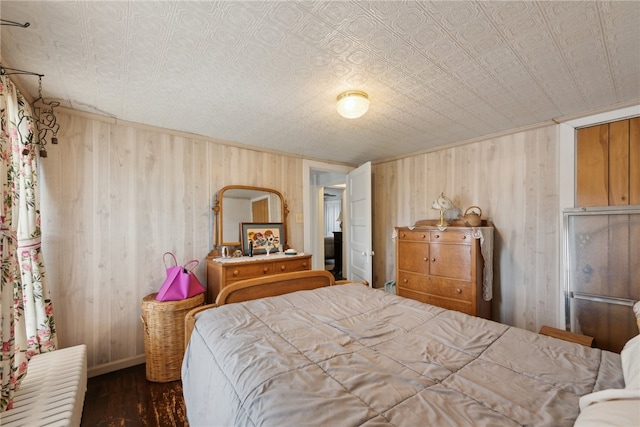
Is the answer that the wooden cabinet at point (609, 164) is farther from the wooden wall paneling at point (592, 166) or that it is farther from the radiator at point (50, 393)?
the radiator at point (50, 393)

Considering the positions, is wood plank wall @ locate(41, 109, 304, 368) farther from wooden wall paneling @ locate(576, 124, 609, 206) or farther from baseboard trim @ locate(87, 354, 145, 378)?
wooden wall paneling @ locate(576, 124, 609, 206)

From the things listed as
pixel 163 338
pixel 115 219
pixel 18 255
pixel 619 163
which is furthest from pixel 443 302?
pixel 18 255

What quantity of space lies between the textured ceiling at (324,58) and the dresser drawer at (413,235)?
1.25 m

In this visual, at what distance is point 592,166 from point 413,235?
5.49 feet

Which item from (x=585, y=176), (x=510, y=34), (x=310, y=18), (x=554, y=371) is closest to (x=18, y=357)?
(x=310, y=18)

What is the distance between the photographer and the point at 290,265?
3.08 m

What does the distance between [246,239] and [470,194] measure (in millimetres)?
2709

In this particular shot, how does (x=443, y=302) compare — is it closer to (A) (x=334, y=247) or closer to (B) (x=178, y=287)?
(B) (x=178, y=287)

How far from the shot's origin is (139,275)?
2.57m

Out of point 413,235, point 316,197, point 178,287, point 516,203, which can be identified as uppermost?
point 316,197

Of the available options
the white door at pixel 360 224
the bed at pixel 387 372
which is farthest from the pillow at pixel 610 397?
the white door at pixel 360 224

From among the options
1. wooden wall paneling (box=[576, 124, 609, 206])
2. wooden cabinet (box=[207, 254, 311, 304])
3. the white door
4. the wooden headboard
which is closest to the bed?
the wooden headboard

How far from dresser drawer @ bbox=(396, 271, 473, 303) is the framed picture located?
161 centimetres

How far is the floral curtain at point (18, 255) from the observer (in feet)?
3.93
